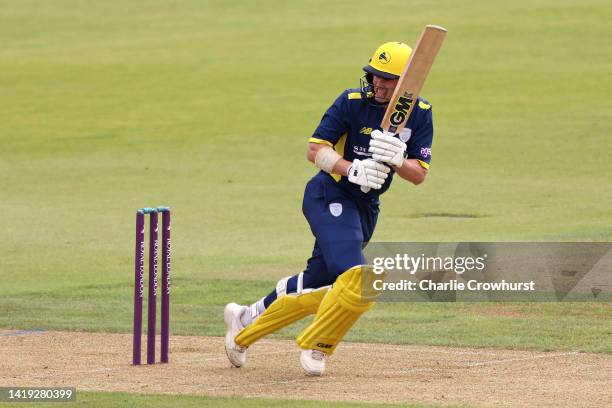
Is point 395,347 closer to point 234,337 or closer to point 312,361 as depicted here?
point 234,337

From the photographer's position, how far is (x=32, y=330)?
11.4m

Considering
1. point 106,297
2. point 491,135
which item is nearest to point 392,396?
point 106,297

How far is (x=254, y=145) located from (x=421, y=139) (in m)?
20.2

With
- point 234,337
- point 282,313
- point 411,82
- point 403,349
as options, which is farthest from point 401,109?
point 403,349

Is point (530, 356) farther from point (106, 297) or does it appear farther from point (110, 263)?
point (110, 263)

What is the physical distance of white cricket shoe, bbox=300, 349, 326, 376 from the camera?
28.9 feet

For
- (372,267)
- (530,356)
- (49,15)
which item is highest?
(372,267)

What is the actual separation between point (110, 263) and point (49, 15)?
116 feet

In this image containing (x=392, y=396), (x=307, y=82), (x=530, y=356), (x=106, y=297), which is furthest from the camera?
(x=307, y=82)

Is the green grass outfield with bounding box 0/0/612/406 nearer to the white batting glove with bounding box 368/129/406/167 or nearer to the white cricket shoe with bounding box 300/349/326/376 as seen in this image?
the white cricket shoe with bounding box 300/349/326/376

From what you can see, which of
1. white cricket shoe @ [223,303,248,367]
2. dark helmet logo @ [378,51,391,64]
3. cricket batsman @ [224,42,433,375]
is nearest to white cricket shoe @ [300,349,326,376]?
cricket batsman @ [224,42,433,375]

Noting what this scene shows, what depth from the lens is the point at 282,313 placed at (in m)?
9.08

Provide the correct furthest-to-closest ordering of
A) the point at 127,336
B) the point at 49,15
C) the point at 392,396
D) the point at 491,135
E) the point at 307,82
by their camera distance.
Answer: the point at 49,15 < the point at 307,82 < the point at 491,135 < the point at 127,336 < the point at 392,396

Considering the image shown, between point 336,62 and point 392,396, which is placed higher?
point 392,396
